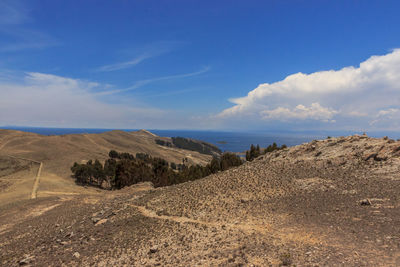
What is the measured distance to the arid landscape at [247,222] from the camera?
11.7m

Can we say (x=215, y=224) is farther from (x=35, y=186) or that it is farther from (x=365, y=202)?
(x=35, y=186)

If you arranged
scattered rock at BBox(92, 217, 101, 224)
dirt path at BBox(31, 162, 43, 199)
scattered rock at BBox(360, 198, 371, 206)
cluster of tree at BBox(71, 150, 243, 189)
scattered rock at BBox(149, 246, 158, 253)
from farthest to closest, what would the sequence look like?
cluster of tree at BBox(71, 150, 243, 189)
dirt path at BBox(31, 162, 43, 199)
scattered rock at BBox(92, 217, 101, 224)
scattered rock at BBox(360, 198, 371, 206)
scattered rock at BBox(149, 246, 158, 253)

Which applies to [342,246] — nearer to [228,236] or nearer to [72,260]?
[228,236]

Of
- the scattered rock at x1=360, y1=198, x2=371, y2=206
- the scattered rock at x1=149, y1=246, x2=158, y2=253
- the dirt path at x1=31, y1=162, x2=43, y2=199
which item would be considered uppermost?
the scattered rock at x1=360, y1=198, x2=371, y2=206

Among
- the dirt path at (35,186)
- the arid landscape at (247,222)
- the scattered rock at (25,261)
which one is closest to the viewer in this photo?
the arid landscape at (247,222)

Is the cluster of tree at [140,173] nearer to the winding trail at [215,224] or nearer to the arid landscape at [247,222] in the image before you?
the arid landscape at [247,222]

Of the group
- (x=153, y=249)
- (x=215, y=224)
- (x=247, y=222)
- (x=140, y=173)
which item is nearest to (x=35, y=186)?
(x=140, y=173)

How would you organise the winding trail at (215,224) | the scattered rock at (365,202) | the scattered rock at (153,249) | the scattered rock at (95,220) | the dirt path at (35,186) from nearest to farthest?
the scattered rock at (153,249), the winding trail at (215,224), the scattered rock at (365,202), the scattered rock at (95,220), the dirt path at (35,186)

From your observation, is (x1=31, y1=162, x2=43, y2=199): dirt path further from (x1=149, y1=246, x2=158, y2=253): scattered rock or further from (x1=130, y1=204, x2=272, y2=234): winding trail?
(x1=149, y1=246, x2=158, y2=253): scattered rock

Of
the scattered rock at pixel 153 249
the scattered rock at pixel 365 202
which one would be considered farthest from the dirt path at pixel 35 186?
the scattered rock at pixel 365 202

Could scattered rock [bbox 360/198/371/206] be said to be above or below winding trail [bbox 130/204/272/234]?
above

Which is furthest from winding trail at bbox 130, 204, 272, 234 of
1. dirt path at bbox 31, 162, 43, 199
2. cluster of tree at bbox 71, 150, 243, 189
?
A: cluster of tree at bbox 71, 150, 243, 189

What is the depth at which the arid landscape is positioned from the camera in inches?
460

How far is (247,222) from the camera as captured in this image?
52.4ft
